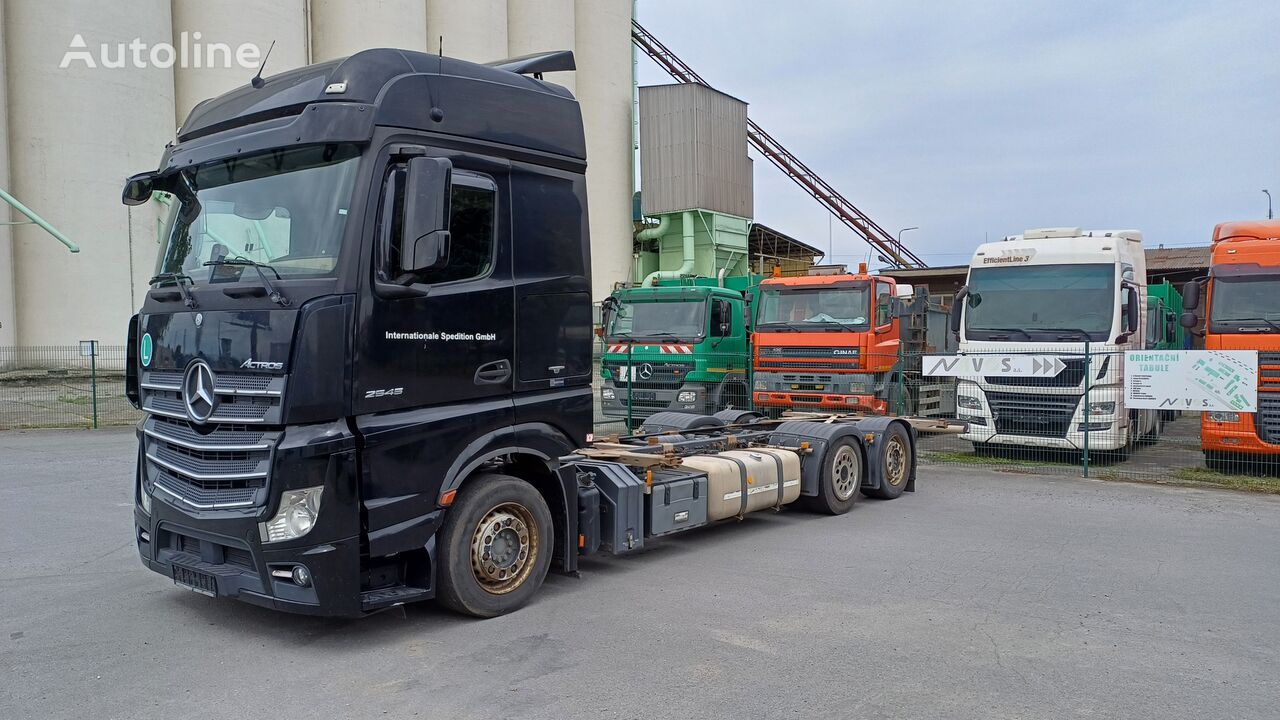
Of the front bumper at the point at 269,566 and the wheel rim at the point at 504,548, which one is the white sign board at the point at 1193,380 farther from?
the front bumper at the point at 269,566

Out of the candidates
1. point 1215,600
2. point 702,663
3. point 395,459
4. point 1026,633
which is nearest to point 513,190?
point 395,459

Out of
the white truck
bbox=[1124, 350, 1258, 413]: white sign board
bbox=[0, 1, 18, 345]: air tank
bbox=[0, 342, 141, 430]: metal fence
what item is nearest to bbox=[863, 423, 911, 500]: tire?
the white truck

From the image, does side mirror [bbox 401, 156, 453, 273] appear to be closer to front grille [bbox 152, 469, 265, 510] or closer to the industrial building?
front grille [bbox 152, 469, 265, 510]

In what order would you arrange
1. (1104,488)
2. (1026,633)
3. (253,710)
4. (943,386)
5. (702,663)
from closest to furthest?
(253,710)
(702,663)
(1026,633)
(1104,488)
(943,386)

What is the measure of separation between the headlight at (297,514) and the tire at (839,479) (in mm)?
5567

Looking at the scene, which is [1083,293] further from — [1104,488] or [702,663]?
[702,663]

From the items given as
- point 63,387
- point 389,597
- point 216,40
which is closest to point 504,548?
point 389,597

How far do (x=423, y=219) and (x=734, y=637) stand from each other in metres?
3.07

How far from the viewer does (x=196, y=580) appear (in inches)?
202

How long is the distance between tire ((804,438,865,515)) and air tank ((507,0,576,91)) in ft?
79.0

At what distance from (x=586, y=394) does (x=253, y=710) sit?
9.66 ft

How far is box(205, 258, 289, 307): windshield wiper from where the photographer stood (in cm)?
477

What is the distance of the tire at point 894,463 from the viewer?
395 inches

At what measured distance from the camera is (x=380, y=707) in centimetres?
430
